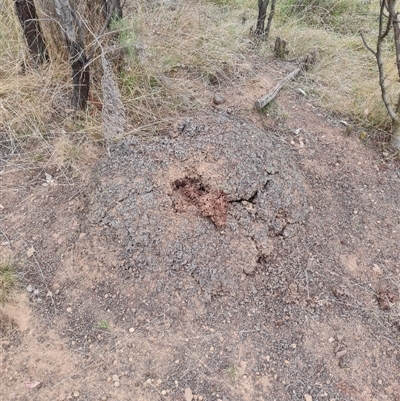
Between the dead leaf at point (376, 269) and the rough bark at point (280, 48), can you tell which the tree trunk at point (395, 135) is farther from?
the rough bark at point (280, 48)

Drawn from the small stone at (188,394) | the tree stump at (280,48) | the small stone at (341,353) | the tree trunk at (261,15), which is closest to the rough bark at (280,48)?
the tree stump at (280,48)

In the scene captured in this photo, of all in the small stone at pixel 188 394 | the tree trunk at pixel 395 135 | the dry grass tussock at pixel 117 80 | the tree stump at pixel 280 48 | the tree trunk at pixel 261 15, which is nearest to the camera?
the small stone at pixel 188 394

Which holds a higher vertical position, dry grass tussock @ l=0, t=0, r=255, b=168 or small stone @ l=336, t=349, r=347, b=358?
dry grass tussock @ l=0, t=0, r=255, b=168

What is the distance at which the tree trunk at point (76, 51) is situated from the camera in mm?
2113

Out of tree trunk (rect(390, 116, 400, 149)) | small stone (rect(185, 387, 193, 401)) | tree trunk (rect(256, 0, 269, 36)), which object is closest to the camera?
small stone (rect(185, 387, 193, 401))

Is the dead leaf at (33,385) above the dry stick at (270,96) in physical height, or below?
below

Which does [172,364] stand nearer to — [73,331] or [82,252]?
[73,331]

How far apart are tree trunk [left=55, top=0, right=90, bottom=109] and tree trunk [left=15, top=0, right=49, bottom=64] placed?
35 cm

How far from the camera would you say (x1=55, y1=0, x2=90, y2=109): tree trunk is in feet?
6.93

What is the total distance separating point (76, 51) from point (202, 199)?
1112mm

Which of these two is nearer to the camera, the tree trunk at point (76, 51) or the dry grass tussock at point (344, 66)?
the tree trunk at point (76, 51)

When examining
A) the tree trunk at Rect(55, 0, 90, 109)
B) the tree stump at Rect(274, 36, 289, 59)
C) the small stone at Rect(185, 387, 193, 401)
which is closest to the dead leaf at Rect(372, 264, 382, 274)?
the small stone at Rect(185, 387, 193, 401)

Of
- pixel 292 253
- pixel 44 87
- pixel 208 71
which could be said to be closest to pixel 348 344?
pixel 292 253

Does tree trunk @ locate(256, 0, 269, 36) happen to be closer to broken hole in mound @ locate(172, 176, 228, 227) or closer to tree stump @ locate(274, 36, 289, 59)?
tree stump @ locate(274, 36, 289, 59)
